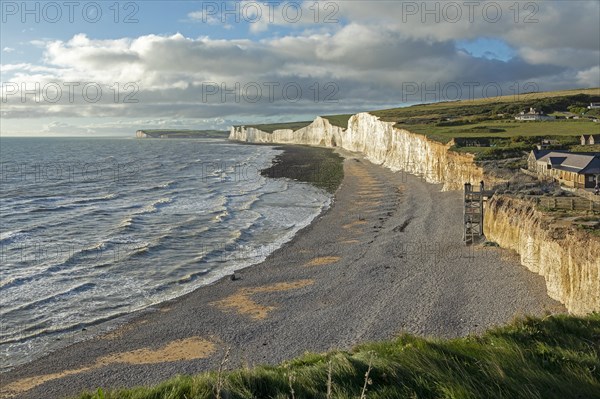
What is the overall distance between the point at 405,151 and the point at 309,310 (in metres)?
53.6

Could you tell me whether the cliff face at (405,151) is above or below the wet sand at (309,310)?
above

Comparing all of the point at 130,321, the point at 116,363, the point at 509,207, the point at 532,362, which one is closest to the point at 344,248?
the point at 509,207

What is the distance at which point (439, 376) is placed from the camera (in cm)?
653

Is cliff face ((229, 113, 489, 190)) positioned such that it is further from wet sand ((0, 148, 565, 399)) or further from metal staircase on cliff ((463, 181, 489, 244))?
wet sand ((0, 148, 565, 399))

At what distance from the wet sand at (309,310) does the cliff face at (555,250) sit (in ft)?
2.31

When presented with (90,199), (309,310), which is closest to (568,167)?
(309,310)

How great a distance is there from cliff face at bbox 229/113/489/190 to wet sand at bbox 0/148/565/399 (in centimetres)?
1498

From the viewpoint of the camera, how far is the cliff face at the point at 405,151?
4653 cm

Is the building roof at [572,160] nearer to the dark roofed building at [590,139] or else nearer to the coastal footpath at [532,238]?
the coastal footpath at [532,238]

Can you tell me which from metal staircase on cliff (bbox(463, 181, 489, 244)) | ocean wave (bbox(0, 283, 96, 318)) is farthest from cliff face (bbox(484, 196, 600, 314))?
ocean wave (bbox(0, 283, 96, 318))

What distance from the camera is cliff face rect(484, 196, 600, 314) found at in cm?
1677

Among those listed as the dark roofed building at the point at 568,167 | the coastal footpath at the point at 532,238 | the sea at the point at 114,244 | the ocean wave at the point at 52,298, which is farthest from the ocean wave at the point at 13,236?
the dark roofed building at the point at 568,167

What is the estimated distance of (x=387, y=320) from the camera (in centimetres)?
1953

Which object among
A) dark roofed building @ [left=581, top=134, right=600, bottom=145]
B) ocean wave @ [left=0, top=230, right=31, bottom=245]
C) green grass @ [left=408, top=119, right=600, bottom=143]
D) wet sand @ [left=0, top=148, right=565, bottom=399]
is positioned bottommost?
wet sand @ [left=0, top=148, right=565, bottom=399]
